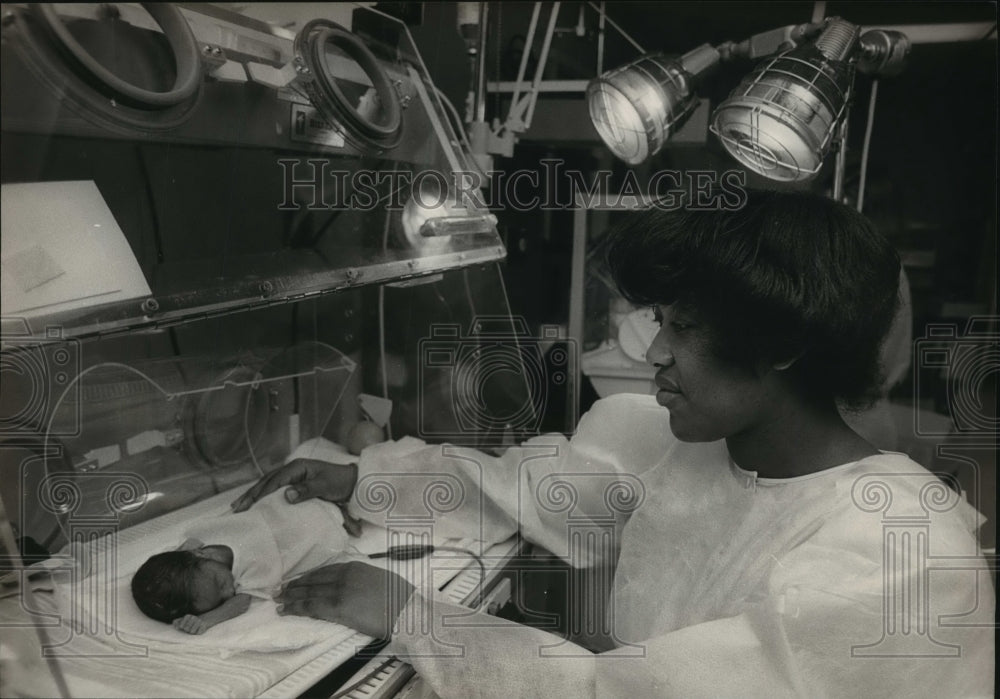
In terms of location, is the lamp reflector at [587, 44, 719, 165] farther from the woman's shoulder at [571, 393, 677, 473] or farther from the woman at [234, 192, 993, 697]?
the woman's shoulder at [571, 393, 677, 473]

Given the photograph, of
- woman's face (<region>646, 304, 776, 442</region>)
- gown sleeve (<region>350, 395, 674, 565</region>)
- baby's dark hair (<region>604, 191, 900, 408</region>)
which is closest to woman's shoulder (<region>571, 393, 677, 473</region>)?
gown sleeve (<region>350, 395, 674, 565</region>)

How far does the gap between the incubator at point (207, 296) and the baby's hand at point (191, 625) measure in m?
0.03

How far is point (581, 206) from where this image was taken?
153cm

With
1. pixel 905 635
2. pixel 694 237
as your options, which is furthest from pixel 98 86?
pixel 905 635

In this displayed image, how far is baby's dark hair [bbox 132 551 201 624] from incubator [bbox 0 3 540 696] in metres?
0.04

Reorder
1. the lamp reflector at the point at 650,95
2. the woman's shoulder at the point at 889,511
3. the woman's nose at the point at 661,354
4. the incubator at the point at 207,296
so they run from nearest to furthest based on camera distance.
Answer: the incubator at the point at 207,296 < the woman's shoulder at the point at 889,511 < the woman's nose at the point at 661,354 < the lamp reflector at the point at 650,95

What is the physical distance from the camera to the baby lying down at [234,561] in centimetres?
108

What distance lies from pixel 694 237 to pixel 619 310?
18.7 inches

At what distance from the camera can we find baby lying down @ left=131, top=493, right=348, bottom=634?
1.08 meters

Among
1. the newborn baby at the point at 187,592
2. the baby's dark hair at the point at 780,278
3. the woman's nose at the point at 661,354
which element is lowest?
the newborn baby at the point at 187,592

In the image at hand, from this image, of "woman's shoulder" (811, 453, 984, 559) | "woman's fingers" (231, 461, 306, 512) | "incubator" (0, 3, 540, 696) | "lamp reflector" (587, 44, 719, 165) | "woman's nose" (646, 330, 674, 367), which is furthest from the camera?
"woman's fingers" (231, 461, 306, 512)

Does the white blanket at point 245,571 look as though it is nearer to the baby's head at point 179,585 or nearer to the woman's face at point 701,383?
the baby's head at point 179,585

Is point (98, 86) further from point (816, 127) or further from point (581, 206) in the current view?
point (816, 127)

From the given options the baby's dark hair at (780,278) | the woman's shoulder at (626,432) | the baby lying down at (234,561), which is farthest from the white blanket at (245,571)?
the baby's dark hair at (780,278)
